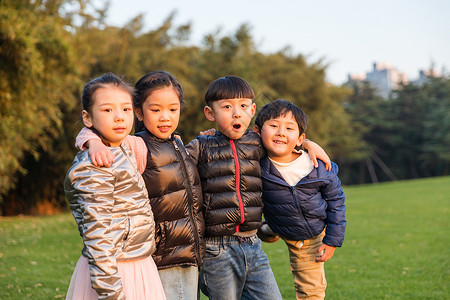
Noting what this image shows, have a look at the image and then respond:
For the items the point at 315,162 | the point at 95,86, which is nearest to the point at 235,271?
the point at 315,162

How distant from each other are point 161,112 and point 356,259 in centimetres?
407

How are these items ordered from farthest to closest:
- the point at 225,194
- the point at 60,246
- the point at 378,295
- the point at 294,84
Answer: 1. the point at 294,84
2. the point at 60,246
3. the point at 378,295
4. the point at 225,194

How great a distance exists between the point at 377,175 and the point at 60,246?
28314 millimetres

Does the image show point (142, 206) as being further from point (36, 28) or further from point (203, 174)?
point (36, 28)

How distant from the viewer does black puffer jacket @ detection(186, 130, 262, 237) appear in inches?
85.7

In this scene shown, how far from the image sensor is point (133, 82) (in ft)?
37.3

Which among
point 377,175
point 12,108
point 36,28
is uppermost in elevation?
point 36,28

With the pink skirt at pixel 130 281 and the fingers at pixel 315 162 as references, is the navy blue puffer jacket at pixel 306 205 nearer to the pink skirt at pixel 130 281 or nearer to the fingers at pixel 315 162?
the fingers at pixel 315 162

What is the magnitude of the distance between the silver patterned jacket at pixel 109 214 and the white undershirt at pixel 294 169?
2.92ft

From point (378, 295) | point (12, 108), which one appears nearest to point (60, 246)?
point (12, 108)

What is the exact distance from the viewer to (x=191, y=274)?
2061 mm

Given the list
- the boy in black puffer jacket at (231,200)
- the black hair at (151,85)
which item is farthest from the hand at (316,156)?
the black hair at (151,85)

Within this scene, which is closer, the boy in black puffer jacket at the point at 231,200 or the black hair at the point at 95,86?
the black hair at the point at 95,86

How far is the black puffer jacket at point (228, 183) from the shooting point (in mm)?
2176
